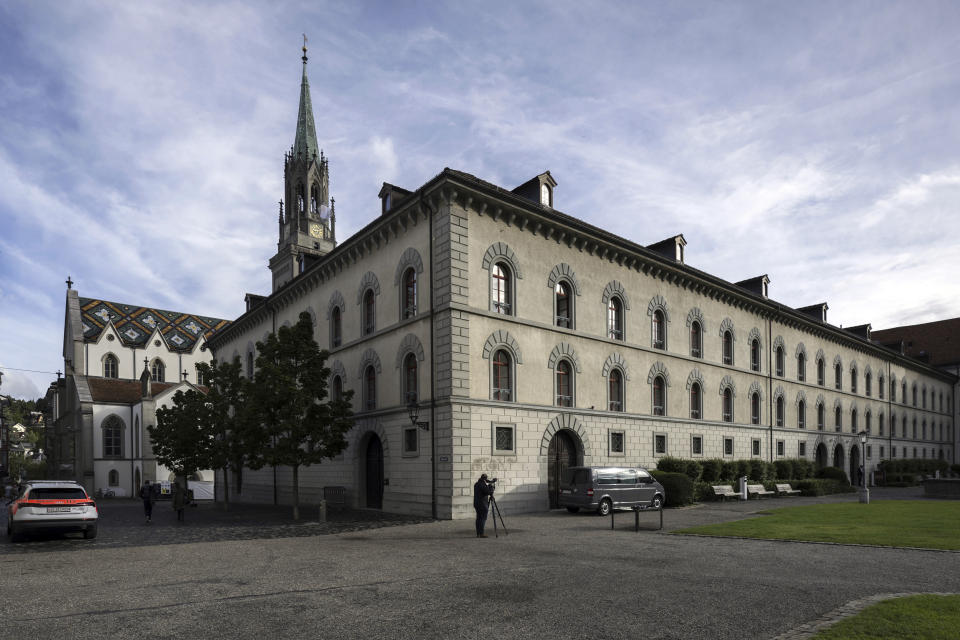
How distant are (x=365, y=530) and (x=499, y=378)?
7.72 metres

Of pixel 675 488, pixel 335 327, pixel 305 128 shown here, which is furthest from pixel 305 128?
pixel 675 488

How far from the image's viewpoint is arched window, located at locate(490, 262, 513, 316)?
25188 mm

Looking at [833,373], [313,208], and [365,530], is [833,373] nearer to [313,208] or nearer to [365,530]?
[365,530]

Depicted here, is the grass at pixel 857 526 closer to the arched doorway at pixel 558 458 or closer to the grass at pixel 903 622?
the grass at pixel 903 622

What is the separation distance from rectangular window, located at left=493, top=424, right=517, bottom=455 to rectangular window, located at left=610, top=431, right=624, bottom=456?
20.4 ft

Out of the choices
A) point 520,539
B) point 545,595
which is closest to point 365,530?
point 520,539

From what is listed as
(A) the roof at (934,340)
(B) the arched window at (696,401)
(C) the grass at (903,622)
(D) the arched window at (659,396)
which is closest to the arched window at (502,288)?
(D) the arched window at (659,396)

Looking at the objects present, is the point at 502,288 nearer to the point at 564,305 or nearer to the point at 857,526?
the point at 564,305

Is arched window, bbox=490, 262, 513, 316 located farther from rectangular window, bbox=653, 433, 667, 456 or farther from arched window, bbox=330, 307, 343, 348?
rectangular window, bbox=653, 433, 667, 456

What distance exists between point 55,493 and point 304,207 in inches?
2364

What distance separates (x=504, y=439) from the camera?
24.4 meters

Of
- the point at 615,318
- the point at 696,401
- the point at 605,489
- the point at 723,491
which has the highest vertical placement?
the point at 615,318

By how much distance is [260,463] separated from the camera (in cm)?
2552

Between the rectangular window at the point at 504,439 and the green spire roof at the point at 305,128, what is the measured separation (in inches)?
2333
